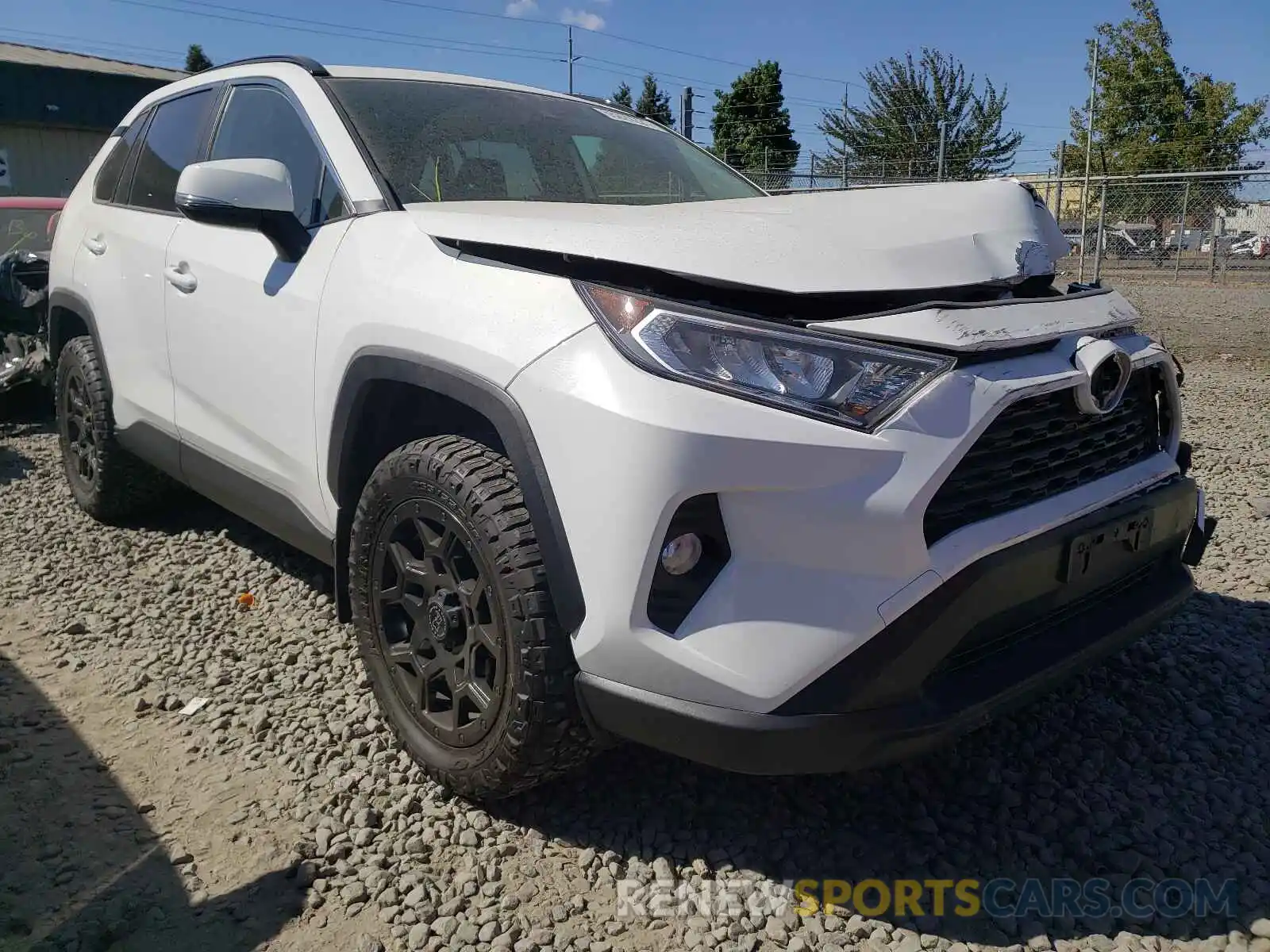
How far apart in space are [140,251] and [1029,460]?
10.5 feet

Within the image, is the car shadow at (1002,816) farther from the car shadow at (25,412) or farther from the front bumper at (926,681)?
the car shadow at (25,412)

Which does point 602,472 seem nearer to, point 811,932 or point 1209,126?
point 811,932

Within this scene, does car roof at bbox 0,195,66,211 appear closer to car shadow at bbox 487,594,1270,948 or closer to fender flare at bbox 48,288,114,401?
fender flare at bbox 48,288,114,401

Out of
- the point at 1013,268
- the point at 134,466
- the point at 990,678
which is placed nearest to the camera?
the point at 990,678

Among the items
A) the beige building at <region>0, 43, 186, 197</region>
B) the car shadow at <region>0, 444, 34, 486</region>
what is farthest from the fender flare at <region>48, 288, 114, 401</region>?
the beige building at <region>0, 43, 186, 197</region>

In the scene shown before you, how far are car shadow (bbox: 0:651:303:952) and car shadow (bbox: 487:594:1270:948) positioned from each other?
1.98 feet

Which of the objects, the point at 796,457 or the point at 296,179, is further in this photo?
the point at 296,179

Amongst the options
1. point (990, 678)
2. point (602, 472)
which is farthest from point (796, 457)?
point (990, 678)

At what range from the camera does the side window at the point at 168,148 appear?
362 centimetres

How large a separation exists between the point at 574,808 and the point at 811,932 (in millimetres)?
646

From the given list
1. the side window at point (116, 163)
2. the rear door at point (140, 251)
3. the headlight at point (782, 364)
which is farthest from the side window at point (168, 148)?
the headlight at point (782, 364)

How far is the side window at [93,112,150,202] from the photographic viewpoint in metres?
4.18

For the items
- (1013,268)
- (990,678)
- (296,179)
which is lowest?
(990,678)

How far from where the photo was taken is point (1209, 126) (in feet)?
90.1
